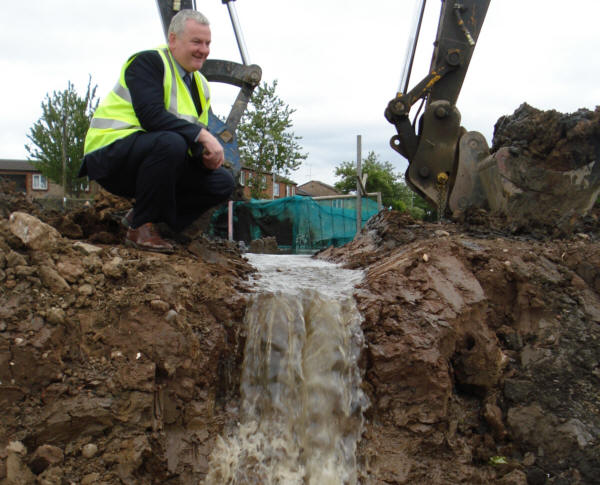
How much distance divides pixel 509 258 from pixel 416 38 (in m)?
4.19

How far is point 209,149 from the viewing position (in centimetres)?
339

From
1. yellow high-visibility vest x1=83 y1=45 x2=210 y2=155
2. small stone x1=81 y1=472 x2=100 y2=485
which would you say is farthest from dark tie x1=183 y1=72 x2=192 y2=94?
small stone x1=81 y1=472 x2=100 y2=485

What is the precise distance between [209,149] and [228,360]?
138 cm

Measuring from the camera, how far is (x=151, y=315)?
2879mm

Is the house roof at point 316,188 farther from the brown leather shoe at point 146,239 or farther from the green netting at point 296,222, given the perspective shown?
the brown leather shoe at point 146,239

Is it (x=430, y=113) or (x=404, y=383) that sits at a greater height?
(x=430, y=113)

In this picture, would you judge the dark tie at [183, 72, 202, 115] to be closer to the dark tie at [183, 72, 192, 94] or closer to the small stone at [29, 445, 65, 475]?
the dark tie at [183, 72, 192, 94]

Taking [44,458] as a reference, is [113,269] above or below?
above

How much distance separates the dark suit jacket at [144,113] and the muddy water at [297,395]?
4.12 feet

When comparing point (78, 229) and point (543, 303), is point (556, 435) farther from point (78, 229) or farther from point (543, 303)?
point (78, 229)

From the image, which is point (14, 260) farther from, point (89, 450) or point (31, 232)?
point (89, 450)

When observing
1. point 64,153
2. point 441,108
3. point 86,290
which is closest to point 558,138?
point 441,108

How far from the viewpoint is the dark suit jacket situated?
3297mm

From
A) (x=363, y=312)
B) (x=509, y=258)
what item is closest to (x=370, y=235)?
(x=509, y=258)
